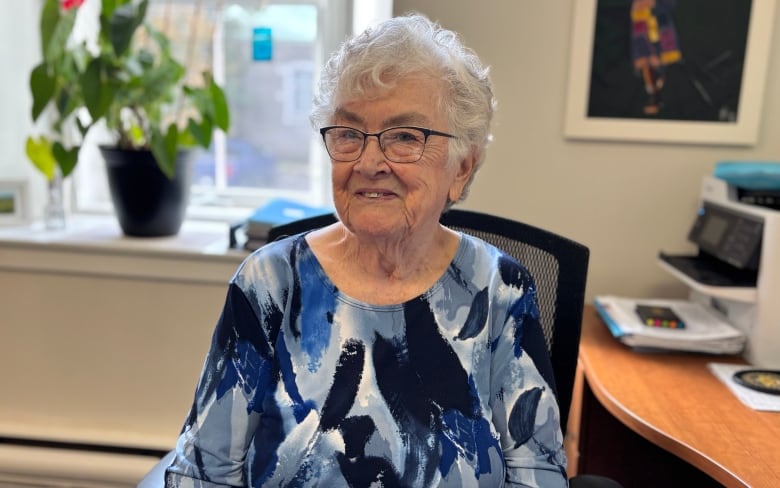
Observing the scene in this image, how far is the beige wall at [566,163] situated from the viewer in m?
1.92

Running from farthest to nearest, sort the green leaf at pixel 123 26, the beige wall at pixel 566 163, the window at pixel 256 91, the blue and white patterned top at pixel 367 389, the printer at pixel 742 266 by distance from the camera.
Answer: the window at pixel 256 91
the beige wall at pixel 566 163
the green leaf at pixel 123 26
the printer at pixel 742 266
the blue and white patterned top at pixel 367 389

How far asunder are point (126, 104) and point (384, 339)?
1.23 metres

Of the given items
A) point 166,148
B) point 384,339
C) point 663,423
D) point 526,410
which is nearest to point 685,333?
point 663,423

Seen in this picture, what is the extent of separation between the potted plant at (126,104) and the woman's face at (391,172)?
98 cm

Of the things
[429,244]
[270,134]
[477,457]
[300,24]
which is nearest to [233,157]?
[270,134]

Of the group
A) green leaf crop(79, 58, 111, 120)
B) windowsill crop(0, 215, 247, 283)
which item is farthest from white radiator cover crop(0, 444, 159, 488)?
green leaf crop(79, 58, 111, 120)

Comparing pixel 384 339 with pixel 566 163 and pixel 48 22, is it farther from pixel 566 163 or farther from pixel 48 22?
pixel 48 22

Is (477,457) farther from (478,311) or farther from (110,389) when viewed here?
(110,389)

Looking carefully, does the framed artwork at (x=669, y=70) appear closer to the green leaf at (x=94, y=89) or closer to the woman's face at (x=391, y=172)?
the woman's face at (x=391, y=172)

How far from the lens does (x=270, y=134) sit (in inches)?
89.7

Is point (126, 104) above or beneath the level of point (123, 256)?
above

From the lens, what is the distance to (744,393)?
1381 mm

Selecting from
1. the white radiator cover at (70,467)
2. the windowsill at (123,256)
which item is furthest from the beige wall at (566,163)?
the white radiator cover at (70,467)

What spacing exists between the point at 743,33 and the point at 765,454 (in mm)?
1193
